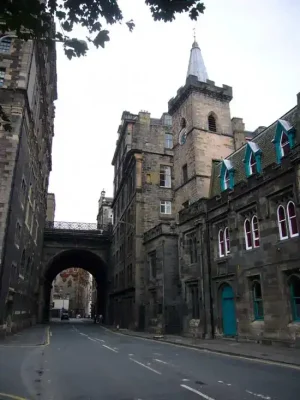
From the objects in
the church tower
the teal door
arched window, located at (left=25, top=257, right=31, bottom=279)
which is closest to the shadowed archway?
arched window, located at (left=25, top=257, right=31, bottom=279)

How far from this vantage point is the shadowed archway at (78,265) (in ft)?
185

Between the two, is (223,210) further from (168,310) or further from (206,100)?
(206,100)

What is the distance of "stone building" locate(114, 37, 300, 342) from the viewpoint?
59.5 feet

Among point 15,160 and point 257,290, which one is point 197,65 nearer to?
point 15,160

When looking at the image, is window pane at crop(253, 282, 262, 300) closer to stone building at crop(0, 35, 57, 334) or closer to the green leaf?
stone building at crop(0, 35, 57, 334)

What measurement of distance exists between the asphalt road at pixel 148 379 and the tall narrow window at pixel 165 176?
98.0 ft

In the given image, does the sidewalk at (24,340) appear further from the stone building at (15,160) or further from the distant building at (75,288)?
the distant building at (75,288)

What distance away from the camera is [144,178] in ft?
138

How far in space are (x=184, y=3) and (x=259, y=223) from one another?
51.8 feet

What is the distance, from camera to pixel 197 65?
136ft

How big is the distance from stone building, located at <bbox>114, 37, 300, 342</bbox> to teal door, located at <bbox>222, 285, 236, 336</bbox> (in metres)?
0.06

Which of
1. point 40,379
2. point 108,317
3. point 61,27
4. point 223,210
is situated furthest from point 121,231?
point 61,27

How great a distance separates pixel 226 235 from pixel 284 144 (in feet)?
23.5

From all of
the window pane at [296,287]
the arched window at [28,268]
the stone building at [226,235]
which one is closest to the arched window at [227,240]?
the stone building at [226,235]
